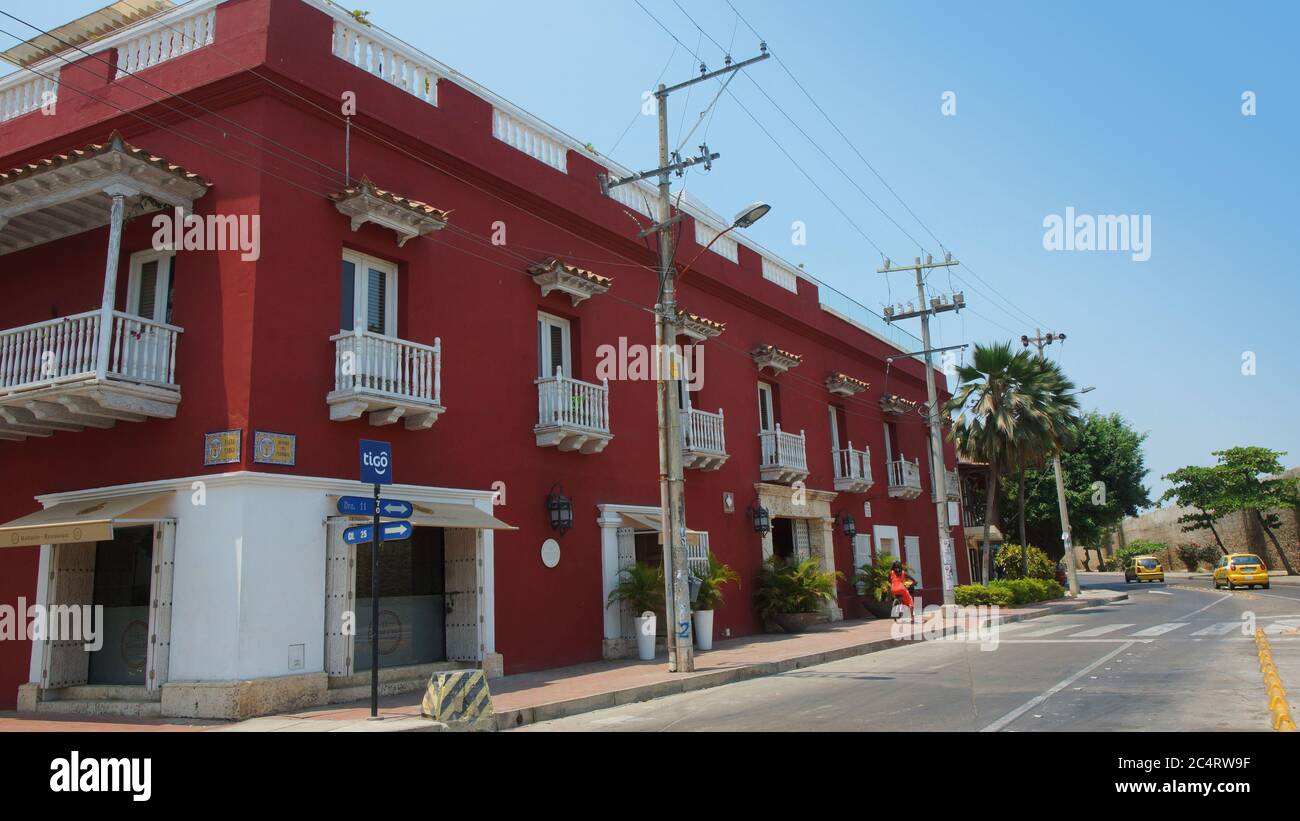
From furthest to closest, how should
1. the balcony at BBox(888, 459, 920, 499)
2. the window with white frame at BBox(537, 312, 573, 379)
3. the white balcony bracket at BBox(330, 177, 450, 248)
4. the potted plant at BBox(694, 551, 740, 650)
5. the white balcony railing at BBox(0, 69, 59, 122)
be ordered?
1. the balcony at BBox(888, 459, 920, 499)
2. the potted plant at BBox(694, 551, 740, 650)
3. the window with white frame at BBox(537, 312, 573, 379)
4. the white balcony railing at BBox(0, 69, 59, 122)
5. the white balcony bracket at BBox(330, 177, 450, 248)

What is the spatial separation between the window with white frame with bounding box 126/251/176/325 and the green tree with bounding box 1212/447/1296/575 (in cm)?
5020

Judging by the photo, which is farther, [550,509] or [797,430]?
[797,430]

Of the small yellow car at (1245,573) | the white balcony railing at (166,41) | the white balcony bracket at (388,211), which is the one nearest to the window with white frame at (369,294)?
the white balcony bracket at (388,211)

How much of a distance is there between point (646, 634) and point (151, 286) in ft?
32.1

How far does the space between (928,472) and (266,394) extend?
25905mm

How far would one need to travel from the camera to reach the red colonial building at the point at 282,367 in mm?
11273

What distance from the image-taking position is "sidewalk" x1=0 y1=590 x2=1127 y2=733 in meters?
9.82

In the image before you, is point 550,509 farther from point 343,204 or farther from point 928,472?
point 928,472

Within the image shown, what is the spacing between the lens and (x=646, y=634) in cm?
1634

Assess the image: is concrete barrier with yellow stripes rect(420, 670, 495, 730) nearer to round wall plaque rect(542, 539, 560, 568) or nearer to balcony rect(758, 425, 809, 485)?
round wall plaque rect(542, 539, 560, 568)

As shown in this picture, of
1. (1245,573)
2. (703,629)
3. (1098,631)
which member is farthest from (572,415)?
Result: (1245,573)

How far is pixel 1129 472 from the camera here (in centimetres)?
4831

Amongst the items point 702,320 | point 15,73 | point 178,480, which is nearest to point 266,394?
point 178,480

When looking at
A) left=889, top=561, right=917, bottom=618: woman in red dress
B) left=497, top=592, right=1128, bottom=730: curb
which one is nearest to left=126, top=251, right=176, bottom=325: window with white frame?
left=497, top=592, right=1128, bottom=730: curb
